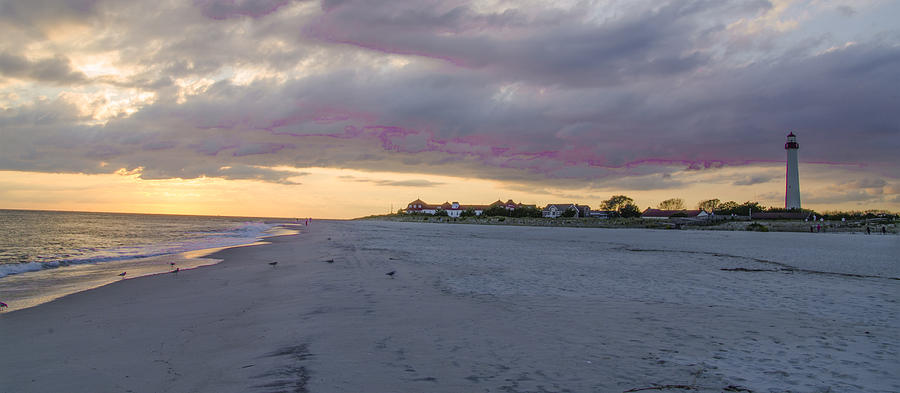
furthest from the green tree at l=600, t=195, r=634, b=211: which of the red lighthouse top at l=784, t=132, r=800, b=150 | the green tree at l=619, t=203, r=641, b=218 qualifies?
Answer: the red lighthouse top at l=784, t=132, r=800, b=150

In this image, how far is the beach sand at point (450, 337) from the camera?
4957 mm

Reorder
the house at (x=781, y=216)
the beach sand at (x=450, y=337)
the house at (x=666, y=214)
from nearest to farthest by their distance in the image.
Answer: the beach sand at (x=450, y=337) < the house at (x=781, y=216) < the house at (x=666, y=214)

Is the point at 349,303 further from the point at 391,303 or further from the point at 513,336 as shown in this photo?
the point at 513,336

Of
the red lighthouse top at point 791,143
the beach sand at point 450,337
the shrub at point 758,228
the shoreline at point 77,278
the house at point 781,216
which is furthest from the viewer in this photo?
the red lighthouse top at point 791,143

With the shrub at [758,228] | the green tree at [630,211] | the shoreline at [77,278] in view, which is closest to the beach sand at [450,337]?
the shoreline at [77,278]

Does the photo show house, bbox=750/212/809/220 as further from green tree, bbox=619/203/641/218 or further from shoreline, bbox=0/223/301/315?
shoreline, bbox=0/223/301/315

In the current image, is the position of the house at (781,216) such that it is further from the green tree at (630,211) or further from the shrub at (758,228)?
the green tree at (630,211)

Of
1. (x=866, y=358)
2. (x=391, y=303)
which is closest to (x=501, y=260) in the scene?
(x=391, y=303)

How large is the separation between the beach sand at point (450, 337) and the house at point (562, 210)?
12953 centimetres

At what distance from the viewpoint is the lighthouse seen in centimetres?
9338

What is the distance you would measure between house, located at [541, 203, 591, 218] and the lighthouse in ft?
172

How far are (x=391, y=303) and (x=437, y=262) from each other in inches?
349

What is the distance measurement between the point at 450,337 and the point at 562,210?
147m

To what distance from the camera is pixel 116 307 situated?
29.9 ft
